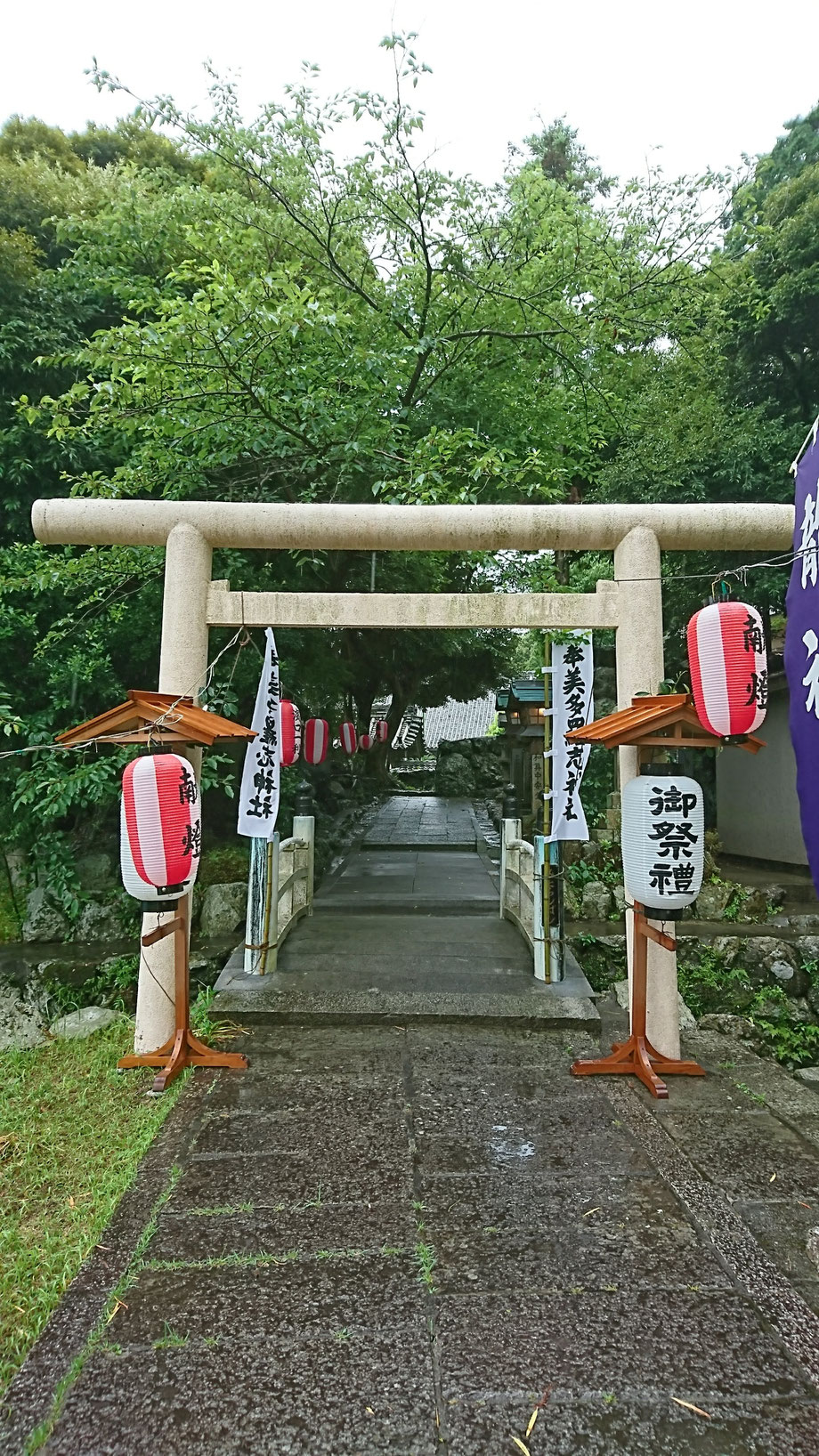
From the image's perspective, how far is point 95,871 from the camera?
10.3 m

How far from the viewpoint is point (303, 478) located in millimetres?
9203

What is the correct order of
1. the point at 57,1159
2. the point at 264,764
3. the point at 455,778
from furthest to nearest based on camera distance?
the point at 455,778
the point at 264,764
the point at 57,1159

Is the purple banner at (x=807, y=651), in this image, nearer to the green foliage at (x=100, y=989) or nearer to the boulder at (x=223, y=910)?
the green foliage at (x=100, y=989)

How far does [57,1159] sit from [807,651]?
4.57 metres

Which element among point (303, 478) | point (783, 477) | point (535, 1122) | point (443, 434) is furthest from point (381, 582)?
point (535, 1122)

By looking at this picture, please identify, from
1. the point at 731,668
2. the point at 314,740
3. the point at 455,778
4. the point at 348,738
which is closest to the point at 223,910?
the point at 314,740

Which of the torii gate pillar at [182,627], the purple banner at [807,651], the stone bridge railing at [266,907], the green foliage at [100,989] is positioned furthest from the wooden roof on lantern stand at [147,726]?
the green foliage at [100,989]

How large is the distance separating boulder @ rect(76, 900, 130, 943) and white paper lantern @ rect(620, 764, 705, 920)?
23.9ft

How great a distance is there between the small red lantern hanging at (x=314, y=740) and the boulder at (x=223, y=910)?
9.98ft

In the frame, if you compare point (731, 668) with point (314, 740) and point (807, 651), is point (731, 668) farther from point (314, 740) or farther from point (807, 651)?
point (314, 740)

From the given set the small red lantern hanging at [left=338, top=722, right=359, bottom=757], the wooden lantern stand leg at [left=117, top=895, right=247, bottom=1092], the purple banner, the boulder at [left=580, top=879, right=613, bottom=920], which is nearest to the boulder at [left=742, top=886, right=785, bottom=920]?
the boulder at [left=580, top=879, right=613, bottom=920]

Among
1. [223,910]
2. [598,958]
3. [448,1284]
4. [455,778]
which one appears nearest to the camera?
[448,1284]

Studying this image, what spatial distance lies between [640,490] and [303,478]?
6161 millimetres

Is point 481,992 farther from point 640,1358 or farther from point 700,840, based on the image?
point 640,1358
